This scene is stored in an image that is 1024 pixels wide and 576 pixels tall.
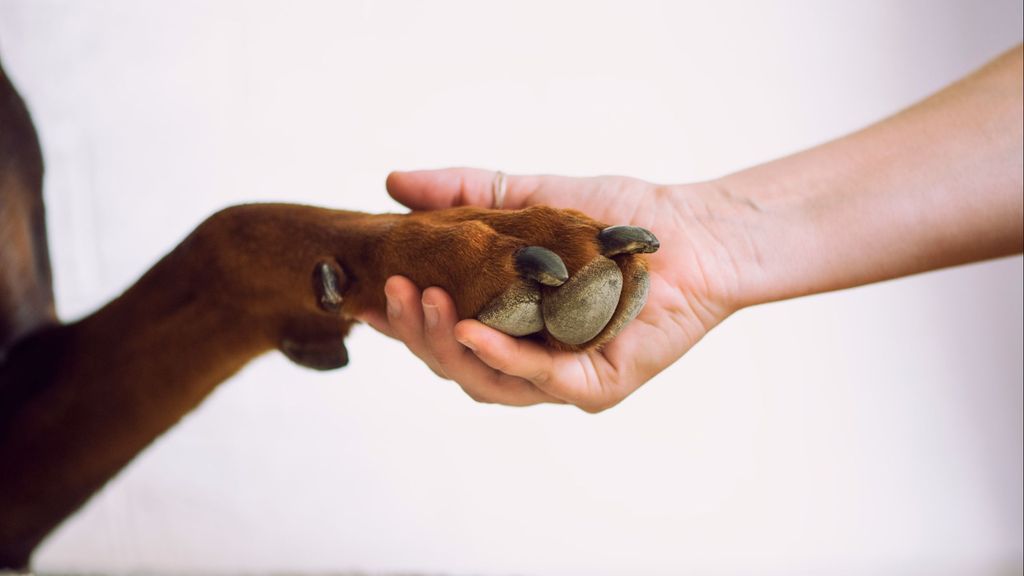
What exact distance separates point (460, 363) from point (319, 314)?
0.19 m

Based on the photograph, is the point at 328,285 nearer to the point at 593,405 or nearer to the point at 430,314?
the point at 430,314

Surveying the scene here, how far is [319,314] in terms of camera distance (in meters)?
0.88

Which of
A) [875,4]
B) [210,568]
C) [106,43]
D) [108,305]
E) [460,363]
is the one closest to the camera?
[460,363]

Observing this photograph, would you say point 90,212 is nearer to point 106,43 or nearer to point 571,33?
point 106,43

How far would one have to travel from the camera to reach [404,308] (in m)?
0.76

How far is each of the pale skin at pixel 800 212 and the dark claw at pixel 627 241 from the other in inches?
8.9

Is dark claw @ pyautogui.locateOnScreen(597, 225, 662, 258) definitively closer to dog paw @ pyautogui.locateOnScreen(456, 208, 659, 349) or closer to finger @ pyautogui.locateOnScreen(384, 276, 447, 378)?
dog paw @ pyautogui.locateOnScreen(456, 208, 659, 349)

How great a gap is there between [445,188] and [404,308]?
0.31m

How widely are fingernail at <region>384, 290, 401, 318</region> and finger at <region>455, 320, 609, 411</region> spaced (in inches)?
3.7

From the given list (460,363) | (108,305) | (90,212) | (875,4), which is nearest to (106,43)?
(90,212)

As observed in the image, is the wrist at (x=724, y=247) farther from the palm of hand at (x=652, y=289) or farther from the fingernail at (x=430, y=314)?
the fingernail at (x=430, y=314)

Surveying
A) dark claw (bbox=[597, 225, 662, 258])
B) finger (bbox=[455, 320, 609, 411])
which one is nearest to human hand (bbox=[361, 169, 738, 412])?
finger (bbox=[455, 320, 609, 411])

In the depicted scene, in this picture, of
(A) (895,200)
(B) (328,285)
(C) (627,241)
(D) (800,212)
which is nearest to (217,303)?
(B) (328,285)

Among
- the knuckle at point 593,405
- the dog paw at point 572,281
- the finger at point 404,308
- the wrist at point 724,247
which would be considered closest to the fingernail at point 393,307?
the finger at point 404,308
